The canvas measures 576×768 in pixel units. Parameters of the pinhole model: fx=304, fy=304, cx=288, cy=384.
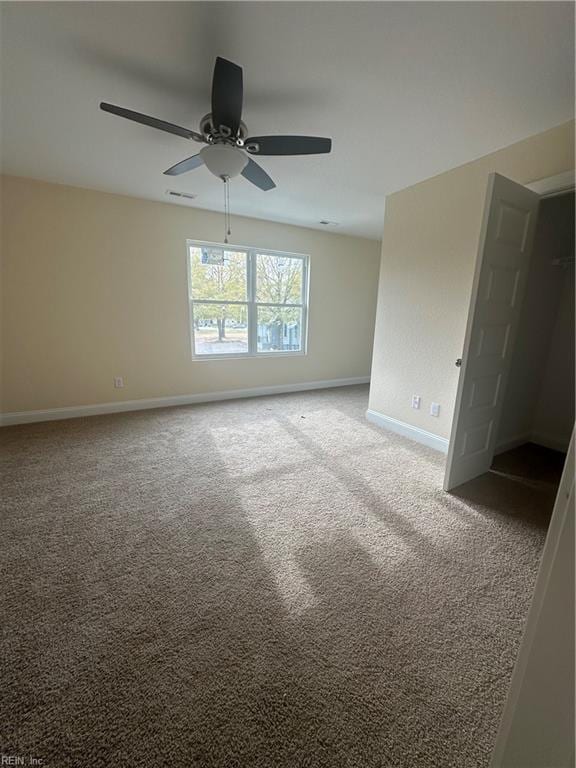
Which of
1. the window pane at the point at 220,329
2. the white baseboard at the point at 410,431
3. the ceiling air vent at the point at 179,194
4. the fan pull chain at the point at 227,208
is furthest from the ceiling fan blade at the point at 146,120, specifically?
the white baseboard at the point at 410,431

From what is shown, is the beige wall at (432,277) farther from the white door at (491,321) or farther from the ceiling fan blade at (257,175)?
the ceiling fan blade at (257,175)

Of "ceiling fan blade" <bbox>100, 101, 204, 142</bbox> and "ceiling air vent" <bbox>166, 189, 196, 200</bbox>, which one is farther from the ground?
"ceiling air vent" <bbox>166, 189, 196, 200</bbox>

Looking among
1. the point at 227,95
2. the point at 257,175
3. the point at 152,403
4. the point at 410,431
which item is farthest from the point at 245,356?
the point at 227,95

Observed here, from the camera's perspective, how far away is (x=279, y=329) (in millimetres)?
4723

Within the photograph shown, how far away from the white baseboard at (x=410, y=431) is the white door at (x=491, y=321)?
0.45 m

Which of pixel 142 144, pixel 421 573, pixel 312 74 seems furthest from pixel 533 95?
pixel 421 573

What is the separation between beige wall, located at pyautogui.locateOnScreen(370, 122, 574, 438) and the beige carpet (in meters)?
0.91

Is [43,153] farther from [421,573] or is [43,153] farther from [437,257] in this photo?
[421,573]

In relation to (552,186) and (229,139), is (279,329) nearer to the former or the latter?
(229,139)

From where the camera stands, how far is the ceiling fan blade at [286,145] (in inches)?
65.8

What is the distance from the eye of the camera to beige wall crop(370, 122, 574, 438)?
92.5 inches

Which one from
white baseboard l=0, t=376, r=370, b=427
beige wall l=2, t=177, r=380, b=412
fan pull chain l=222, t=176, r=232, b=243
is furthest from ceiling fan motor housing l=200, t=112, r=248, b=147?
white baseboard l=0, t=376, r=370, b=427

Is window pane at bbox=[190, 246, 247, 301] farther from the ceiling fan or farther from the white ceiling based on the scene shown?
the ceiling fan

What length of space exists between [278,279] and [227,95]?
310cm
